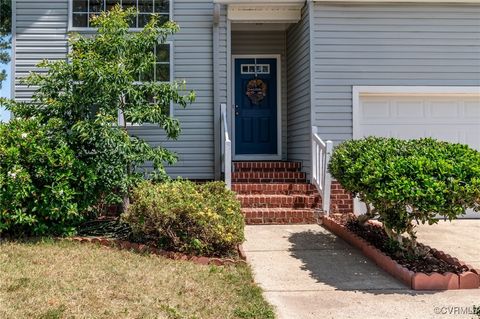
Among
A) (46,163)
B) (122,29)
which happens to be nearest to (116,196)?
(46,163)

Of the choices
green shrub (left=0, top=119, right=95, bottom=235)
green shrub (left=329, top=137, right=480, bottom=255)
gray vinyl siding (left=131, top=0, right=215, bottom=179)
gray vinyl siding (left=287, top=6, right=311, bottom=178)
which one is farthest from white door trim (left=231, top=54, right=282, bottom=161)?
green shrub (left=329, top=137, right=480, bottom=255)

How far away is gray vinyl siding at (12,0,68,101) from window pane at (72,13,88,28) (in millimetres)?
156

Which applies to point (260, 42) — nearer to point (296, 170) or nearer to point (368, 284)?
point (296, 170)

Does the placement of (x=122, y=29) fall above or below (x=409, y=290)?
above

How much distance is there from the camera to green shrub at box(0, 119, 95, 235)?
5621 millimetres

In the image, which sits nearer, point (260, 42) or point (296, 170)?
point (296, 170)

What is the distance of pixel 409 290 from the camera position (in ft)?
14.3

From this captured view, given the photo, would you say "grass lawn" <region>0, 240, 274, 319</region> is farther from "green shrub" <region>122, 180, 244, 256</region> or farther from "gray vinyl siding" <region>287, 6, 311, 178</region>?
"gray vinyl siding" <region>287, 6, 311, 178</region>

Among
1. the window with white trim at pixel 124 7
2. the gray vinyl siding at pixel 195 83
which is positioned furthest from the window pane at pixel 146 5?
the gray vinyl siding at pixel 195 83

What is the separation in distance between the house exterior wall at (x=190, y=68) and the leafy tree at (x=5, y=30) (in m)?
7.34

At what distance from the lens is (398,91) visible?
25.9 ft

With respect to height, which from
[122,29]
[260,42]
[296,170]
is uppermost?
[260,42]

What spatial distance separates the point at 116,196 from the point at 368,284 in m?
3.62

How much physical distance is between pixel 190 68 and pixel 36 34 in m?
2.88
